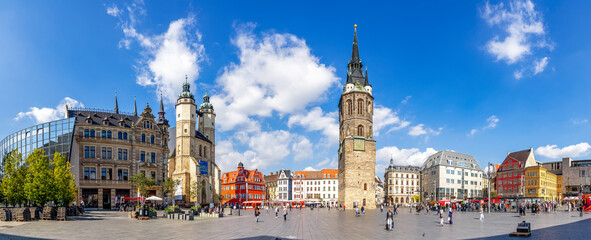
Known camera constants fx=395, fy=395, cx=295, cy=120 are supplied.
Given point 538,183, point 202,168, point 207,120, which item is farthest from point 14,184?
point 538,183

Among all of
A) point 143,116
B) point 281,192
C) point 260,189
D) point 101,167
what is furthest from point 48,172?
point 281,192

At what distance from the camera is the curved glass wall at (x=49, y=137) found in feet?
181

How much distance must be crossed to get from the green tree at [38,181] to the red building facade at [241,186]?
71558 mm

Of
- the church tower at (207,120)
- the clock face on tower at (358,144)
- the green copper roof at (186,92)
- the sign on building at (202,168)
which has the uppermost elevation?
the green copper roof at (186,92)

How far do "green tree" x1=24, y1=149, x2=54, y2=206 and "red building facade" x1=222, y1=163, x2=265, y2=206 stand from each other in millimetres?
71558

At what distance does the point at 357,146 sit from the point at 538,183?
4143 cm

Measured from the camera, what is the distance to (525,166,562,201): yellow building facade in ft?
282

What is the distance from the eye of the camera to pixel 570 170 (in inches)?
3659

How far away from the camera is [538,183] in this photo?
280 feet

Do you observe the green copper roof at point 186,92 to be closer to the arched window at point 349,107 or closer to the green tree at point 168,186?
the green tree at point 168,186

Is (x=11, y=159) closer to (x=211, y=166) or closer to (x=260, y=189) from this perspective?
(x=211, y=166)

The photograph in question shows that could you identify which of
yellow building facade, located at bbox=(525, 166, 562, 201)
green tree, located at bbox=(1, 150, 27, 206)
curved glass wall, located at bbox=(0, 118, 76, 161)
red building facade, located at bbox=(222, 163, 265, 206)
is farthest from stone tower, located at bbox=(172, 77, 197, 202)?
yellow building facade, located at bbox=(525, 166, 562, 201)

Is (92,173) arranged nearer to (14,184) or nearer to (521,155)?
(14,184)

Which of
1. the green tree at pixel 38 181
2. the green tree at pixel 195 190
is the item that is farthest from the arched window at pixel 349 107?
the green tree at pixel 38 181
